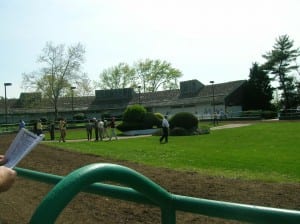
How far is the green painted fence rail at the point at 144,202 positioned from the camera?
2.10 meters

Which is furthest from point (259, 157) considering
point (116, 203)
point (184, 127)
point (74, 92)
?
point (74, 92)

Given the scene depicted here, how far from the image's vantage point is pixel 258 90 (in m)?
78.4

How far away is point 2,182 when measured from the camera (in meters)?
2.41

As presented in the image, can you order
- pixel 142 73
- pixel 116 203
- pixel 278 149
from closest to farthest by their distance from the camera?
1. pixel 116 203
2. pixel 278 149
3. pixel 142 73

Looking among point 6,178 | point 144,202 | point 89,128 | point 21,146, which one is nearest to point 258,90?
point 89,128

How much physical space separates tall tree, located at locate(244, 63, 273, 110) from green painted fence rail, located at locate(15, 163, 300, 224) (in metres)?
76.4

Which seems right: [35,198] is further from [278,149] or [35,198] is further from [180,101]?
[180,101]

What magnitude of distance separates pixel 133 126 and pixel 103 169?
4031 centimetres

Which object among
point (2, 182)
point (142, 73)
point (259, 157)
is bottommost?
point (259, 157)

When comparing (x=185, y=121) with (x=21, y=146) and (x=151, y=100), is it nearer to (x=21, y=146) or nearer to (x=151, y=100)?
(x=21, y=146)

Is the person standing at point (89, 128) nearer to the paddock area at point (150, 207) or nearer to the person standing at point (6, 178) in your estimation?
the paddock area at point (150, 207)

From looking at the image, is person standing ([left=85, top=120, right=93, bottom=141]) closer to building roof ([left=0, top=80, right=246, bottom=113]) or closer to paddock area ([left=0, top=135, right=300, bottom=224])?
paddock area ([left=0, top=135, right=300, bottom=224])

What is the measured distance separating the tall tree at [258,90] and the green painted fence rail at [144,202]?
7639 centimetres

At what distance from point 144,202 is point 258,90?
7740 centimetres
